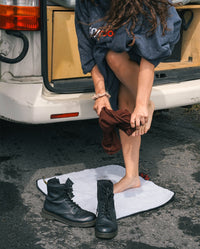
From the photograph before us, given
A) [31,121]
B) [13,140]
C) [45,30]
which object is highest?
[45,30]

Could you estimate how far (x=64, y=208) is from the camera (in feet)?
7.61

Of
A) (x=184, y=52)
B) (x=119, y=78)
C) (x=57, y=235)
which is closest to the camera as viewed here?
(x=57, y=235)

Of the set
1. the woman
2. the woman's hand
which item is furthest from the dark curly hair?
the woman's hand

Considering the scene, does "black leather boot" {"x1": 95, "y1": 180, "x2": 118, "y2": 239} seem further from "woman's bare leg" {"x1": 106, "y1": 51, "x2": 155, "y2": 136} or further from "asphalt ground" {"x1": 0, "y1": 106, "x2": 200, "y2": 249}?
"woman's bare leg" {"x1": 106, "y1": 51, "x2": 155, "y2": 136}

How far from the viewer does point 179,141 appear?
3.53 m

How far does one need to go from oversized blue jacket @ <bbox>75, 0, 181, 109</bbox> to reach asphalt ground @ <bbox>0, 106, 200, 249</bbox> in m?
0.83

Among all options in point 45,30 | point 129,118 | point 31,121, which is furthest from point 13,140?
point 129,118

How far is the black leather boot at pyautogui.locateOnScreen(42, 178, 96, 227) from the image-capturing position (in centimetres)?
228

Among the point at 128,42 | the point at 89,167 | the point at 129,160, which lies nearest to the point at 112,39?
the point at 128,42

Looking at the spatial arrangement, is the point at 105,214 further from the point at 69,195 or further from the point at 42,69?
the point at 42,69

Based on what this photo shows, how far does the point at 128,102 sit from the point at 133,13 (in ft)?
1.86

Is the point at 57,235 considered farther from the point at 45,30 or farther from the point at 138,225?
the point at 45,30

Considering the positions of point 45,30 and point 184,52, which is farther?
point 184,52

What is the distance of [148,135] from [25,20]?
1583 mm
